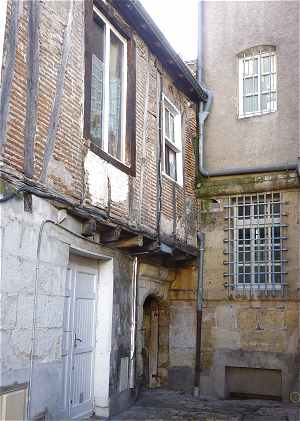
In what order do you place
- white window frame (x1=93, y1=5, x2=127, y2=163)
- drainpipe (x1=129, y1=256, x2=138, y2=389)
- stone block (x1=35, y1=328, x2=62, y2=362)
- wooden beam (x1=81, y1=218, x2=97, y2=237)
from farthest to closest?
drainpipe (x1=129, y1=256, x2=138, y2=389) < white window frame (x1=93, y1=5, x2=127, y2=163) < wooden beam (x1=81, y1=218, x2=97, y2=237) < stone block (x1=35, y1=328, x2=62, y2=362)

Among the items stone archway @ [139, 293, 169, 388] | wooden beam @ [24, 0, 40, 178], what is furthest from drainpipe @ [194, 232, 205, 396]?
wooden beam @ [24, 0, 40, 178]

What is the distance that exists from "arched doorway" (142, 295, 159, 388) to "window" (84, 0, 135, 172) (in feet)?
11.3

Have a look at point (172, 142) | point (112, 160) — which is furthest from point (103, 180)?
point (172, 142)

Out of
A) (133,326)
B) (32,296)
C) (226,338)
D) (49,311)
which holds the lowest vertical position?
(226,338)

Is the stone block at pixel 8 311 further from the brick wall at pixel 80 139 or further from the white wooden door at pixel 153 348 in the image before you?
the white wooden door at pixel 153 348

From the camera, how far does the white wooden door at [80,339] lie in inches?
265

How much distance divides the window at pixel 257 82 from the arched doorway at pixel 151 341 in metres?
4.13

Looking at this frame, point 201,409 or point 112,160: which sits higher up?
point 112,160

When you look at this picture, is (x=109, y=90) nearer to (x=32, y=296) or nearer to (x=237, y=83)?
(x=32, y=296)

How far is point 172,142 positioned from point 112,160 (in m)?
2.70

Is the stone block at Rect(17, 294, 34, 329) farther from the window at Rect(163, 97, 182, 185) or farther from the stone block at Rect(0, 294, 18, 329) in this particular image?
the window at Rect(163, 97, 182, 185)

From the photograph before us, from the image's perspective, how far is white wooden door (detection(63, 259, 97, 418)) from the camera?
6727 mm

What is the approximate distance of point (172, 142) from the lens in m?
9.78

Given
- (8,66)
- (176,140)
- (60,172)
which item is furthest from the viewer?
(176,140)
